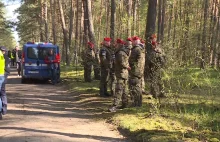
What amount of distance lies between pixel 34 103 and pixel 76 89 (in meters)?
3.96

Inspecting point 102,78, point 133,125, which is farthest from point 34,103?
point 133,125

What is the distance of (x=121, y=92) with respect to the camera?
35.5 ft

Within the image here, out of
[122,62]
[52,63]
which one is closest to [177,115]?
[122,62]

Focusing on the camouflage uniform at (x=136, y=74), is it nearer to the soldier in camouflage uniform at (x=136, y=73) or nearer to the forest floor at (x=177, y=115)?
the soldier in camouflage uniform at (x=136, y=73)

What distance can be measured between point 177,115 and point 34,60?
11.9 m

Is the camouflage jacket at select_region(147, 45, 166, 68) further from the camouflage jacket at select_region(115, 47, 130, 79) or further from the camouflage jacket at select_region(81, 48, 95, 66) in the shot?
the camouflage jacket at select_region(81, 48, 95, 66)

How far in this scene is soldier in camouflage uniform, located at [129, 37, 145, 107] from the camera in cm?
1069

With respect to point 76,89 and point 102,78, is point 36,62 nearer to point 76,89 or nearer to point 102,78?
point 76,89

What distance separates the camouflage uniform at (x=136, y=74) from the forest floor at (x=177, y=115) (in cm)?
46

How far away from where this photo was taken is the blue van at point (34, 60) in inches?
764

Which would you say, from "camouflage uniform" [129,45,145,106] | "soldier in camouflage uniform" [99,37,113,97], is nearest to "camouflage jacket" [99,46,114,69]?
"soldier in camouflage uniform" [99,37,113,97]

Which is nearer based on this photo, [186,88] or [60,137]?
[60,137]

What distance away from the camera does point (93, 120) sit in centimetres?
979

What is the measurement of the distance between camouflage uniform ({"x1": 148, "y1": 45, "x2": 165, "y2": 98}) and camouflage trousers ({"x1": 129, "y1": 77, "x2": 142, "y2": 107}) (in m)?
0.52
